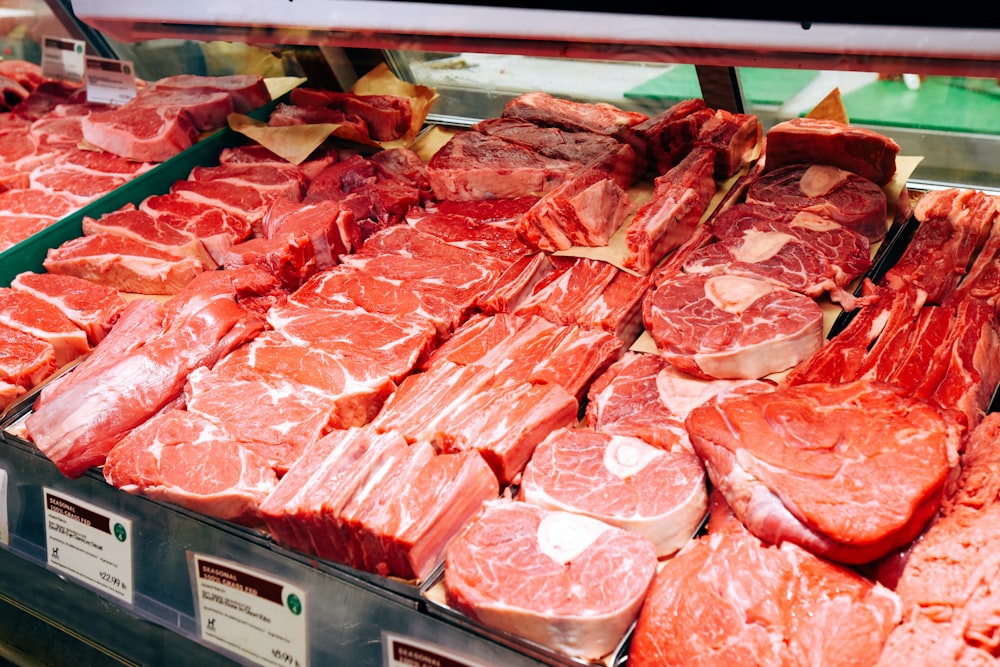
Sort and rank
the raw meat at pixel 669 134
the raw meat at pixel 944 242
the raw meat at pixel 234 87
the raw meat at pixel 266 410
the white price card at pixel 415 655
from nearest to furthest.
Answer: the white price card at pixel 415 655 < the raw meat at pixel 266 410 < the raw meat at pixel 944 242 < the raw meat at pixel 669 134 < the raw meat at pixel 234 87

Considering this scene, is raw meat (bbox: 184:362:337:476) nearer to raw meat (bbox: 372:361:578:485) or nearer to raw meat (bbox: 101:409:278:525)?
raw meat (bbox: 101:409:278:525)

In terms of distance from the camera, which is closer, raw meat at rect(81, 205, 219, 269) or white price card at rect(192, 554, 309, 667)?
white price card at rect(192, 554, 309, 667)

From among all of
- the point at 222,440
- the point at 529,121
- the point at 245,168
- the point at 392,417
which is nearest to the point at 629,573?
the point at 392,417

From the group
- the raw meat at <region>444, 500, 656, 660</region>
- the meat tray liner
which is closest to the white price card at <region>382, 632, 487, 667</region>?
the raw meat at <region>444, 500, 656, 660</region>

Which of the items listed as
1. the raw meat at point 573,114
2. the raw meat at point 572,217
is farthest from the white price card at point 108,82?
the raw meat at point 572,217

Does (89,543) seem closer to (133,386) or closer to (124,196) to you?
(133,386)

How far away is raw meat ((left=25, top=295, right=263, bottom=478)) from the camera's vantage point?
2.88m

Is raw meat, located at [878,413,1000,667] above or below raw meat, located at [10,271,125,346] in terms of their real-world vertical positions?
below

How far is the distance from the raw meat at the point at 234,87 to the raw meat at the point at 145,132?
27cm

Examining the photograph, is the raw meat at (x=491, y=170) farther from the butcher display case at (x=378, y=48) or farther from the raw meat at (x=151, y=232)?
the raw meat at (x=151, y=232)

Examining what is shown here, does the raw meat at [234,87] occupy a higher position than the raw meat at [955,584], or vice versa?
the raw meat at [234,87]

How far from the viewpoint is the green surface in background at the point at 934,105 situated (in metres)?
3.76

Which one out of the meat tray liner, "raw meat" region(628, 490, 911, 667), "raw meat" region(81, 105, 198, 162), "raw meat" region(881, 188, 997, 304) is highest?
"raw meat" region(81, 105, 198, 162)

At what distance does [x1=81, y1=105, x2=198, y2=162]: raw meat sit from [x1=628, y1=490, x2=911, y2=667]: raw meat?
11.5ft
